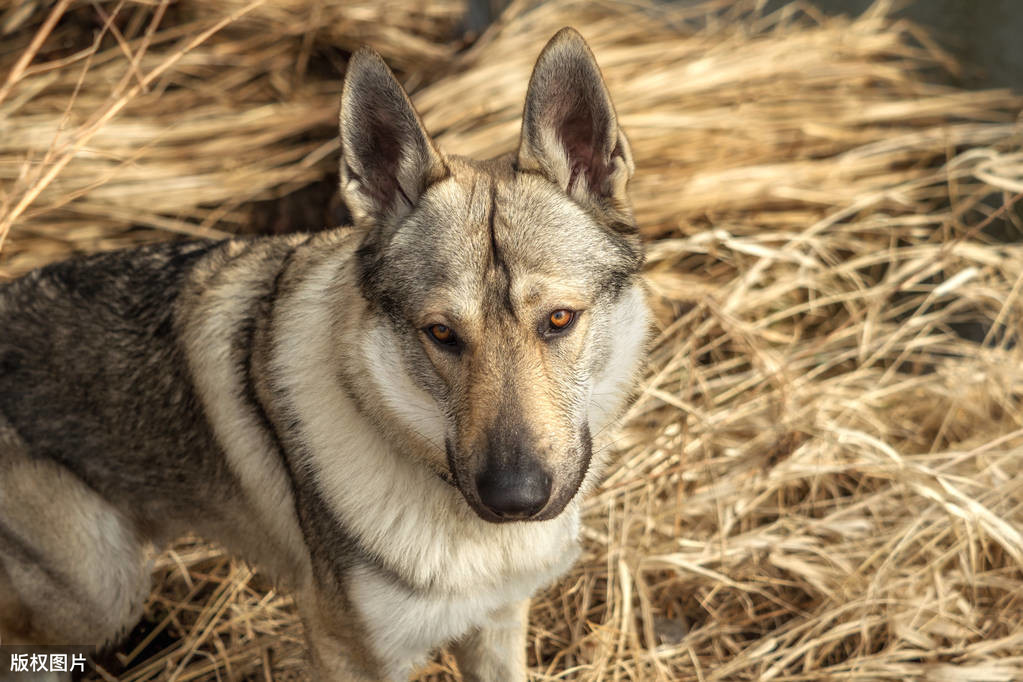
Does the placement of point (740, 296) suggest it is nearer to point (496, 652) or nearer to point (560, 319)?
point (496, 652)

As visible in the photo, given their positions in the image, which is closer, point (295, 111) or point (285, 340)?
→ point (285, 340)

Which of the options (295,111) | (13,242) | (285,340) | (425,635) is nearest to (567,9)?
(295,111)

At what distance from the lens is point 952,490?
3.57 metres

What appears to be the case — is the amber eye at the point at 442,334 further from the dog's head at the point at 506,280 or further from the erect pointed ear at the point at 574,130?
the erect pointed ear at the point at 574,130

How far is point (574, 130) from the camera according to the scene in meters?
2.54

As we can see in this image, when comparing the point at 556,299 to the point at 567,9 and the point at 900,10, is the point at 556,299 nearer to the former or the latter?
the point at 567,9

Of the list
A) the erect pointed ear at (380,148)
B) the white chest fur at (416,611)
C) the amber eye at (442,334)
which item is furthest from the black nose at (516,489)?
the erect pointed ear at (380,148)

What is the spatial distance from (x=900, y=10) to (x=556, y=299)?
424 cm

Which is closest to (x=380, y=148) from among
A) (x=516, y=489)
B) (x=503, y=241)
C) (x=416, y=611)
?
(x=503, y=241)

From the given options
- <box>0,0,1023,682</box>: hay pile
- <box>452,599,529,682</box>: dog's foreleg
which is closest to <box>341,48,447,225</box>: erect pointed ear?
<box>0,0,1023,682</box>: hay pile

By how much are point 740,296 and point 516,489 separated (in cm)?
271

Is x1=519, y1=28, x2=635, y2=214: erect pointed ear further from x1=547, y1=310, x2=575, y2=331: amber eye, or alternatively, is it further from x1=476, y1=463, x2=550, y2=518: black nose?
x1=476, y1=463, x2=550, y2=518: black nose

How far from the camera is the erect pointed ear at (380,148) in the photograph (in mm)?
2375

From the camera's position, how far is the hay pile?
3508 mm
